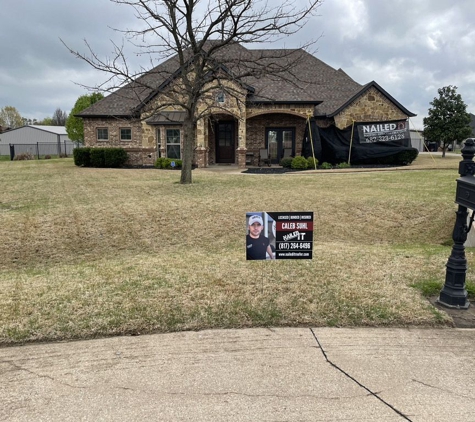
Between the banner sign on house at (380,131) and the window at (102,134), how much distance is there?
48.8 ft

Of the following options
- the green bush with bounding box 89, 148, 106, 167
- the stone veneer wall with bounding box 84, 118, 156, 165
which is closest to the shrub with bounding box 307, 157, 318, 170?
the stone veneer wall with bounding box 84, 118, 156, 165

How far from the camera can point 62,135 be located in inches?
2562

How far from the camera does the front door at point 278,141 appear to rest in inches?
943

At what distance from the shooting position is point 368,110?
23203mm

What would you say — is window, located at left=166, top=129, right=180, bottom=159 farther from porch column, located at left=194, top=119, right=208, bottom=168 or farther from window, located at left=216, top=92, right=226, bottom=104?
window, located at left=216, top=92, right=226, bottom=104

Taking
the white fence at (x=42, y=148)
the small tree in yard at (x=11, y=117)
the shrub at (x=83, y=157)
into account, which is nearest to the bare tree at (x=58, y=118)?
the small tree in yard at (x=11, y=117)

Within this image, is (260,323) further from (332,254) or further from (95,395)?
(332,254)

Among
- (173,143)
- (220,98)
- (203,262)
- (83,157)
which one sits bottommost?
(203,262)

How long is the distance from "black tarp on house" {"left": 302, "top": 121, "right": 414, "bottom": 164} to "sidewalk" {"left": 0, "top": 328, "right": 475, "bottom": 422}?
19029 mm

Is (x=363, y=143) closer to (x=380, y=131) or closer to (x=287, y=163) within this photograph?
(x=380, y=131)

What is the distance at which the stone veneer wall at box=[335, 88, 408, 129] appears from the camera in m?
22.9

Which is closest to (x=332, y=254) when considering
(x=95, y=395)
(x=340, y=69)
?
(x=95, y=395)

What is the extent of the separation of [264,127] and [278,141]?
3.89ft

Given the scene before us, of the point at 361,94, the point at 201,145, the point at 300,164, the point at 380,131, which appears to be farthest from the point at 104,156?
the point at 380,131
